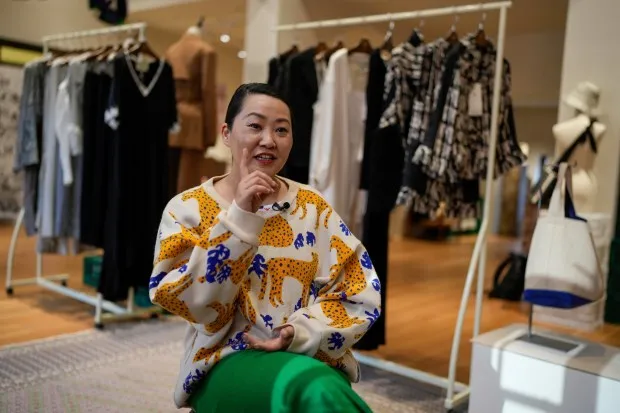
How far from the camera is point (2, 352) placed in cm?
271

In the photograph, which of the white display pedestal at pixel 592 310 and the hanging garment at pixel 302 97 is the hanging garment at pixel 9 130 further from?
the white display pedestal at pixel 592 310

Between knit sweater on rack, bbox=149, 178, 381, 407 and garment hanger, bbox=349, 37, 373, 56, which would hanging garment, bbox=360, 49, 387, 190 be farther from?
knit sweater on rack, bbox=149, 178, 381, 407

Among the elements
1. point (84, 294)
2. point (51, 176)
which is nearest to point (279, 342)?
point (51, 176)

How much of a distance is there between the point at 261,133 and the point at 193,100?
8.26ft

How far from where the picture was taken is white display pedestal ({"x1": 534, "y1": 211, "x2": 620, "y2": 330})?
3.84 meters

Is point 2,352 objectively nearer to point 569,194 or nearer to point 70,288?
point 70,288

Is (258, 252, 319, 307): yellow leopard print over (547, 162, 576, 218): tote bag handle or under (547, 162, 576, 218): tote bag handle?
under

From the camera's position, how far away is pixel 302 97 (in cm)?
282

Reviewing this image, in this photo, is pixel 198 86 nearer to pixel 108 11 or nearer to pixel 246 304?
pixel 108 11

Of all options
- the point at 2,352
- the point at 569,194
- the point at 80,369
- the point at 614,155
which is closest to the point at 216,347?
the point at 569,194

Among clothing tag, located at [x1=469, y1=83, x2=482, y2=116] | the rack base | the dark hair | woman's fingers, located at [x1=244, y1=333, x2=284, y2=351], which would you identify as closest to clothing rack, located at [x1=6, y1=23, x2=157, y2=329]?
the rack base

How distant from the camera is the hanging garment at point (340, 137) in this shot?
2.71m

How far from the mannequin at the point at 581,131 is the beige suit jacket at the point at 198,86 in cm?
213

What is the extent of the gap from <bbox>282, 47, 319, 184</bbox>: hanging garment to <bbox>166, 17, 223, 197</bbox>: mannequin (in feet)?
3.20
